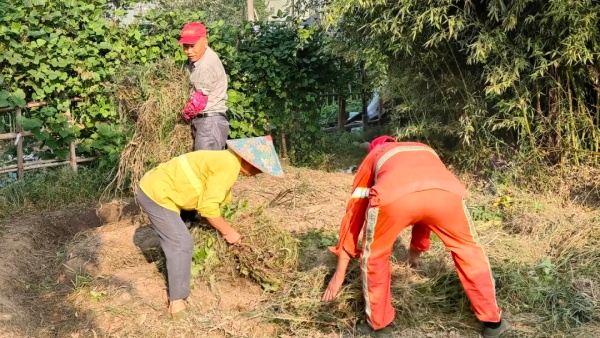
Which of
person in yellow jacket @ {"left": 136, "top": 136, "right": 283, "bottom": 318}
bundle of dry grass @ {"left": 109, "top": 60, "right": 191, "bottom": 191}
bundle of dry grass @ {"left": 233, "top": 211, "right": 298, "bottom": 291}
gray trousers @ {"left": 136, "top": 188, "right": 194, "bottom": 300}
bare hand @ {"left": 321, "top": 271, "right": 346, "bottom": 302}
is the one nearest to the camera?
bare hand @ {"left": 321, "top": 271, "right": 346, "bottom": 302}

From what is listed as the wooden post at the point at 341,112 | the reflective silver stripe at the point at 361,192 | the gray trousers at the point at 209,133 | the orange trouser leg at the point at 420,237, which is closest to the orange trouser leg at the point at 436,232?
the reflective silver stripe at the point at 361,192

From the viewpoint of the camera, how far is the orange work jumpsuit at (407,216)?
3.19m

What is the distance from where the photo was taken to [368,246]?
333 cm

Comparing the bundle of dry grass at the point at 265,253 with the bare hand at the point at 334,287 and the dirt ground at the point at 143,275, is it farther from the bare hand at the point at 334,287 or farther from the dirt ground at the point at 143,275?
the bare hand at the point at 334,287

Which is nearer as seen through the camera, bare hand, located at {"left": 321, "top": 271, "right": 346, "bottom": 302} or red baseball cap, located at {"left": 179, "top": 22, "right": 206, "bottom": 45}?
bare hand, located at {"left": 321, "top": 271, "right": 346, "bottom": 302}

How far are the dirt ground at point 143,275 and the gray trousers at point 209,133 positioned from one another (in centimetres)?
86

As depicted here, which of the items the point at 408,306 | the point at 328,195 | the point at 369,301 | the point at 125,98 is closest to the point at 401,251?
the point at 408,306

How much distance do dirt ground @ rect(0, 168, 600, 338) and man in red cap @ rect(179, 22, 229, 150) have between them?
2.99ft

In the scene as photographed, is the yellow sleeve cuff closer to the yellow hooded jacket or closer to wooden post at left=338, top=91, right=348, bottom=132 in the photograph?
the yellow hooded jacket

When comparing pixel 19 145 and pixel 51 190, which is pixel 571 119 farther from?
pixel 19 145

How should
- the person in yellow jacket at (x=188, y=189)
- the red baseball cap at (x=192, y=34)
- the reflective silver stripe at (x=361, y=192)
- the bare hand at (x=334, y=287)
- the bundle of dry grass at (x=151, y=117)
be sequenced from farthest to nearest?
the bundle of dry grass at (x=151, y=117)
the red baseball cap at (x=192, y=34)
the person in yellow jacket at (x=188, y=189)
the bare hand at (x=334, y=287)
the reflective silver stripe at (x=361, y=192)

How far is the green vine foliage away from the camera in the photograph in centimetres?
648

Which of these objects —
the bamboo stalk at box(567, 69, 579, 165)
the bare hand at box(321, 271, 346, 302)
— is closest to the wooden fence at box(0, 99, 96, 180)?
the bare hand at box(321, 271, 346, 302)

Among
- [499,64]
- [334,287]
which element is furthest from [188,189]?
[499,64]
